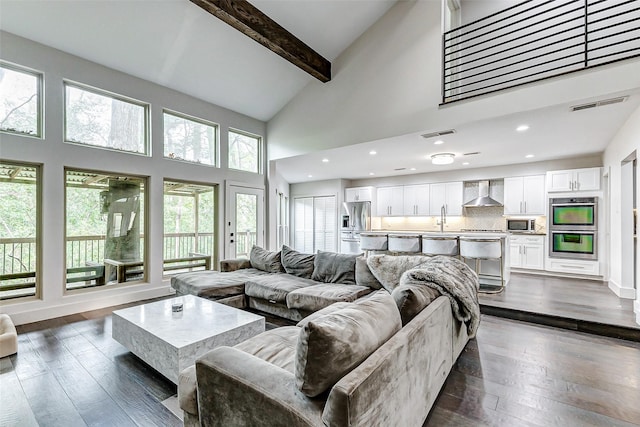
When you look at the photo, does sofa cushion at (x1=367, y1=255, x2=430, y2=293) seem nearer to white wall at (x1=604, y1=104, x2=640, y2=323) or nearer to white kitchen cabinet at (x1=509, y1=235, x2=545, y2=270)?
white wall at (x1=604, y1=104, x2=640, y2=323)

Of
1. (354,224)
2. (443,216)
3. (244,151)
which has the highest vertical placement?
(244,151)

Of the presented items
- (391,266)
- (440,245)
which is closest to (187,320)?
(391,266)

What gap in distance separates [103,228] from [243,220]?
239 cm

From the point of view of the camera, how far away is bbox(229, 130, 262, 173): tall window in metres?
5.96

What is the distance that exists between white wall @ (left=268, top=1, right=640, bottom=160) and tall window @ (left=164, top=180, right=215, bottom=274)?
2129 mm

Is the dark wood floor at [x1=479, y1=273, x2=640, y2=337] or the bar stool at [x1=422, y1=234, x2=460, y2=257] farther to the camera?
the bar stool at [x1=422, y1=234, x2=460, y2=257]

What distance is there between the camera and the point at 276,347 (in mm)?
1759

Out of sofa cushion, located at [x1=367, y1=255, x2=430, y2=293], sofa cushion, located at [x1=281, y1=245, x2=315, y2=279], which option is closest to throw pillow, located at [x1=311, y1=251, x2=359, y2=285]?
sofa cushion, located at [x1=281, y1=245, x2=315, y2=279]

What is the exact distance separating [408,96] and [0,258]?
18.9ft

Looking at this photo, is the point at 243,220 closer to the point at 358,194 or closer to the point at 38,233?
the point at 38,233

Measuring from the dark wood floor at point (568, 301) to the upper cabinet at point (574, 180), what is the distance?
177 centimetres

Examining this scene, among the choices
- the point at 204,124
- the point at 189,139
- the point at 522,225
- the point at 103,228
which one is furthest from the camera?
the point at 522,225

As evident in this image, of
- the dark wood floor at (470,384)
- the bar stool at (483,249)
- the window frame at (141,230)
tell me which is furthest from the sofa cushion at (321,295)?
the window frame at (141,230)

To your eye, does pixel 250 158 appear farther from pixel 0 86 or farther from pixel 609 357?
pixel 609 357
